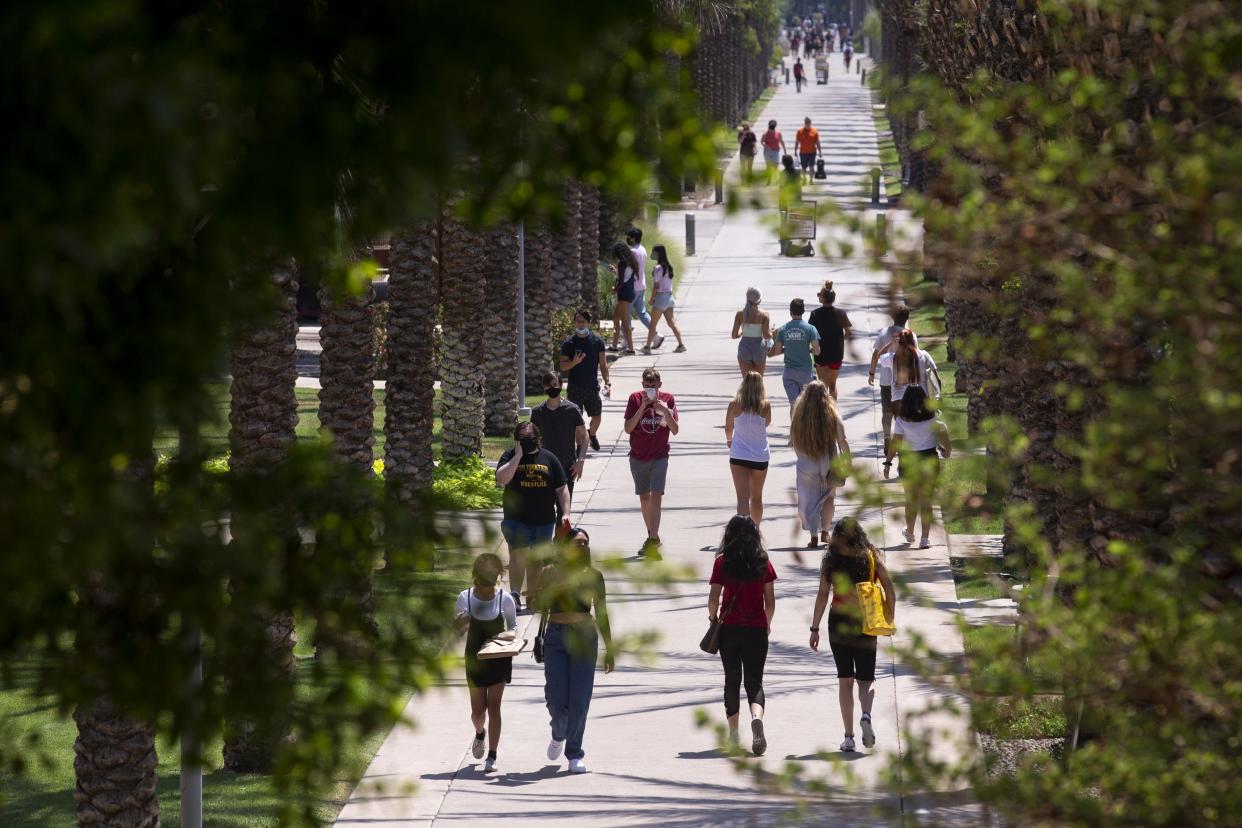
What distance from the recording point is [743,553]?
10.9m

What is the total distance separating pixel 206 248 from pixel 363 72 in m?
0.73

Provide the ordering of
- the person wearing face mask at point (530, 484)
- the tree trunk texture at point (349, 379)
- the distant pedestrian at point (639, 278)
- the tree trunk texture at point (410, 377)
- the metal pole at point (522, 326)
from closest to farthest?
the person wearing face mask at point (530, 484) → the tree trunk texture at point (349, 379) → the tree trunk texture at point (410, 377) → the metal pole at point (522, 326) → the distant pedestrian at point (639, 278)

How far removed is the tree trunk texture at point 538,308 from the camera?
23031 mm

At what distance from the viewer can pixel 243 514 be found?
3467 millimetres

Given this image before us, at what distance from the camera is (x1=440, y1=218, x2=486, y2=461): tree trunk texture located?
62.8ft

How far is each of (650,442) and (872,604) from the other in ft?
16.9

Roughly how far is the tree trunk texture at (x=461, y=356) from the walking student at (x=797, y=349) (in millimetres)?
3276

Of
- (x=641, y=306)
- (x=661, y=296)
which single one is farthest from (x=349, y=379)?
(x=641, y=306)

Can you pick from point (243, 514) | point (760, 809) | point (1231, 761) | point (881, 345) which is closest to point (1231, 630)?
point (1231, 761)

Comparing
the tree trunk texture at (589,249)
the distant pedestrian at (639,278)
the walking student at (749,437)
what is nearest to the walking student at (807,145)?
the tree trunk texture at (589,249)

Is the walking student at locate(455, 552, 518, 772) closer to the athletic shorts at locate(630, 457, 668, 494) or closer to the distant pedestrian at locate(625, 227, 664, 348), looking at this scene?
the athletic shorts at locate(630, 457, 668, 494)

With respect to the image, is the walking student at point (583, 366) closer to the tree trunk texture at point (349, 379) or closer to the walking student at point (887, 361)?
the walking student at point (887, 361)

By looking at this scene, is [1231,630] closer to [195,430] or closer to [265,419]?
[195,430]

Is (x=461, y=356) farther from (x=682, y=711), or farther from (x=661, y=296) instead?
(x=661, y=296)
